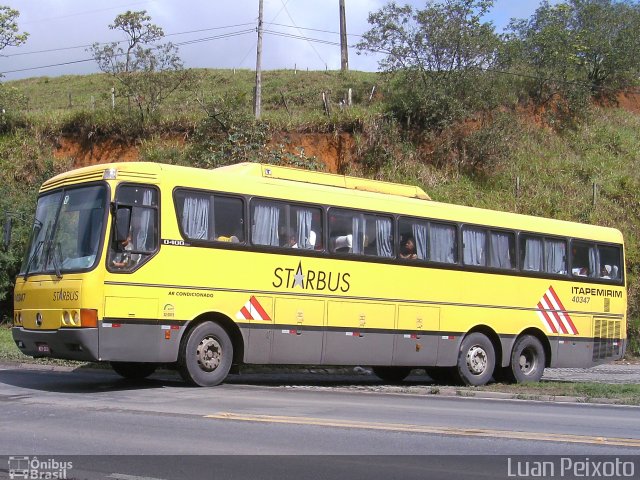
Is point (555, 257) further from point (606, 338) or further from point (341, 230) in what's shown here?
point (341, 230)

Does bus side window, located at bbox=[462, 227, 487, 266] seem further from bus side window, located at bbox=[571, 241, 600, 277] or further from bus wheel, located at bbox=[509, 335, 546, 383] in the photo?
bus side window, located at bbox=[571, 241, 600, 277]

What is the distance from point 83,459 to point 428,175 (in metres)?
27.3

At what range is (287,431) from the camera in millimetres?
9156

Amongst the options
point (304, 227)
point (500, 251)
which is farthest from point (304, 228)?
point (500, 251)

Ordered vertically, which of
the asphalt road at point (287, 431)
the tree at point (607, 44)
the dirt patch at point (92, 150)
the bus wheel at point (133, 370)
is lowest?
the asphalt road at point (287, 431)

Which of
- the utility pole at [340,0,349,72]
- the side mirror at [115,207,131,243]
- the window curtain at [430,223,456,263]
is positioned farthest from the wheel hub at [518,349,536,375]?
the utility pole at [340,0,349,72]

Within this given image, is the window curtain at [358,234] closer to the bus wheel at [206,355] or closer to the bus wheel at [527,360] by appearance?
the bus wheel at [206,355]

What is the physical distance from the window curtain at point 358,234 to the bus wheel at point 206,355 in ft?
10.6

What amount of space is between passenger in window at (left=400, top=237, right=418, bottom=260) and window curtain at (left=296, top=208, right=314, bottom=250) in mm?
2239

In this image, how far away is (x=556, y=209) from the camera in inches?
1248

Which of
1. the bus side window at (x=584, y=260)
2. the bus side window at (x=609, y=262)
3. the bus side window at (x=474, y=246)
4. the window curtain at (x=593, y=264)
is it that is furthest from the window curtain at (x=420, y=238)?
the bus side window at (x=609, y=262)

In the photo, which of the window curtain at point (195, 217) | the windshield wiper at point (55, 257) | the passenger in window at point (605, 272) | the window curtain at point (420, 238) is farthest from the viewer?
the passenger in window at point (605, 272)

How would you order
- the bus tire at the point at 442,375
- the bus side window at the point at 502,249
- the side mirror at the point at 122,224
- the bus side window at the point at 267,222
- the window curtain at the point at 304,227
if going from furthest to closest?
the bus side window at the point at 502,249
the bus tire at the point at 442,375
the window curtain at the point at 304,227
the bus side window at the point at 267,222
the side mirror at the point at 122,224

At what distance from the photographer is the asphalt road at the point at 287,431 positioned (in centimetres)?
744
